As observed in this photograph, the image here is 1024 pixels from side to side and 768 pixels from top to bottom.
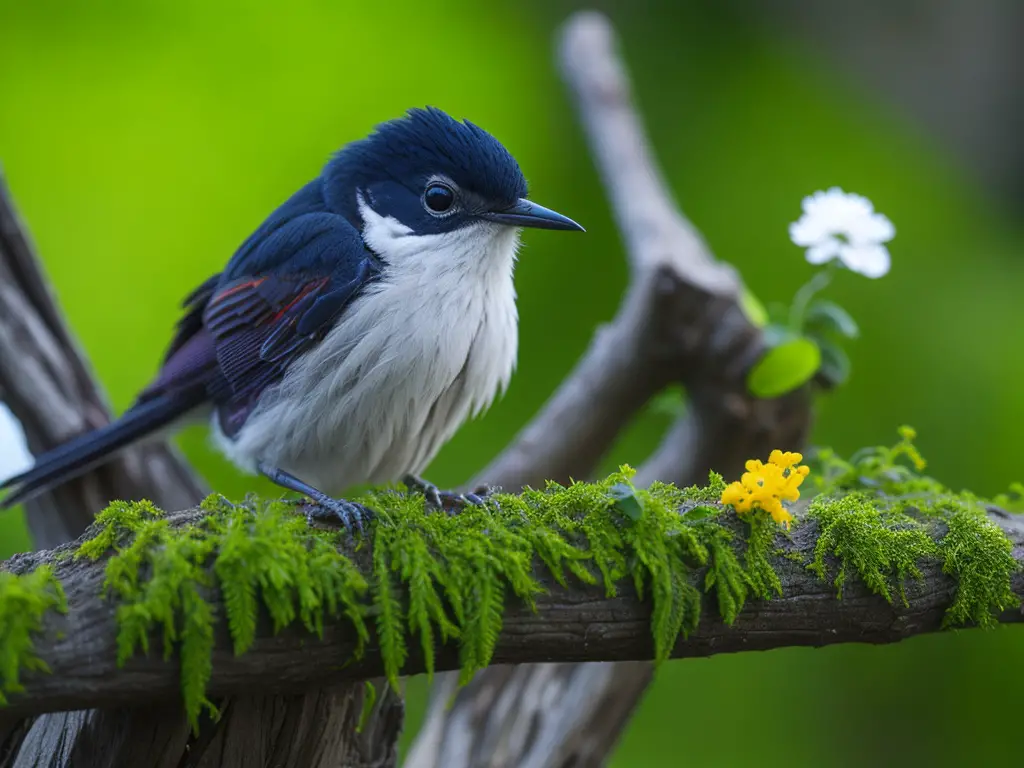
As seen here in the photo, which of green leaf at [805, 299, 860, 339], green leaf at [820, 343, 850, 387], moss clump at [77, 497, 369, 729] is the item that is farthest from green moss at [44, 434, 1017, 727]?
green leaf at [820, 343, 850, 387]

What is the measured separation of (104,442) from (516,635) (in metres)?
1.50

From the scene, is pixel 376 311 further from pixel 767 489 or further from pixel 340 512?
pixel 767 489

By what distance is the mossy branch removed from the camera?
143cm

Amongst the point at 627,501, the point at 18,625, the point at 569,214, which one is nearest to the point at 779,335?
the point at 627,501

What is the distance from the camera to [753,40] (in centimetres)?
592

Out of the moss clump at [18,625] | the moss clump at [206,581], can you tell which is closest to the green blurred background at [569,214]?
the moss clump at [206,581]

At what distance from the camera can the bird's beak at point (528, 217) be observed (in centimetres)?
227

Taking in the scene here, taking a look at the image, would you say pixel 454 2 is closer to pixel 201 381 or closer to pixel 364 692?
pixel 201 381

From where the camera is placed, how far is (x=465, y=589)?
1608 mm

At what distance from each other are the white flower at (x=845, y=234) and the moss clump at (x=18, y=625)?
6.17ft

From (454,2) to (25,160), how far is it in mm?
2279

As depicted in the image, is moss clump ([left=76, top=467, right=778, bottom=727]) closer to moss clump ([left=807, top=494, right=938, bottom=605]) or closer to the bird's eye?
moss clump ([left=807, top=494, right=938, bottom=605])

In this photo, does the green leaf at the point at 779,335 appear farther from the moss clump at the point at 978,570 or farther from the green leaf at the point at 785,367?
the moss clump at the point at 978,570

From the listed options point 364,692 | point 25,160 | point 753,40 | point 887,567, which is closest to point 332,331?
point 364,692
